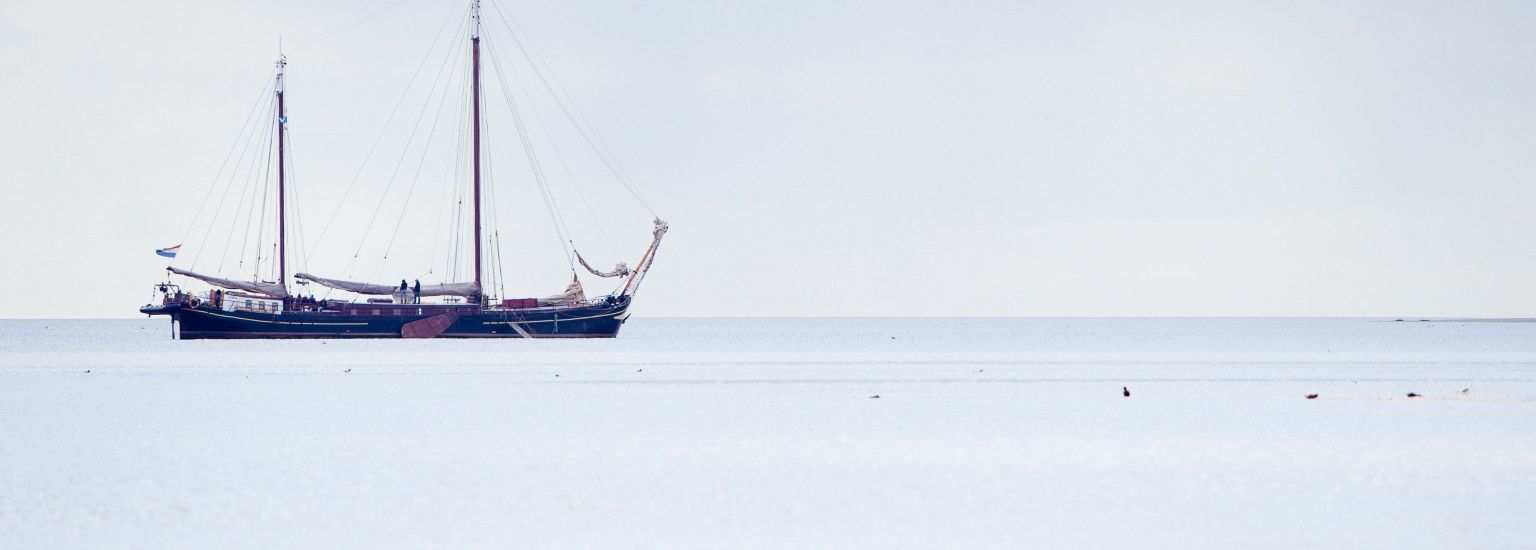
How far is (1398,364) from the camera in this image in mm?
83250

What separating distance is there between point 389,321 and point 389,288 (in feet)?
13.6

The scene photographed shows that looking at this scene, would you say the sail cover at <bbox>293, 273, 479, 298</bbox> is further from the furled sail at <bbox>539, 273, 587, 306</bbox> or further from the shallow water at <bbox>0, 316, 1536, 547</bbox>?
the shallow water at <bbox>0, 316, 1536, 547</bbox>

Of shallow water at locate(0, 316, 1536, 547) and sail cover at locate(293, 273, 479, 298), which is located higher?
sail cover at locate(293, 273, 479, 298)

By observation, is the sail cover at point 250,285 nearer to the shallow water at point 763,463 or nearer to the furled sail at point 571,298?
the furled sail at point 571,298

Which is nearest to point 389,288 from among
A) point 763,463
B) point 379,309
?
point 379,309

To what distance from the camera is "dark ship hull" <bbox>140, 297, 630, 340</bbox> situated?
354 feet

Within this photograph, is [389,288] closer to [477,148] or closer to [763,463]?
[477,148]

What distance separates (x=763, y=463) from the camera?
31344 millimetres

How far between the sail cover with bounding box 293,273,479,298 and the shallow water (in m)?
44.0

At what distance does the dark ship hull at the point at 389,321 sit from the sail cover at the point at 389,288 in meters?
1.44

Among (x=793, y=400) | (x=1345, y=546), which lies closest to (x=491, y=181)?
(x=793, y=400)

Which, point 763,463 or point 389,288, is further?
point 389,288

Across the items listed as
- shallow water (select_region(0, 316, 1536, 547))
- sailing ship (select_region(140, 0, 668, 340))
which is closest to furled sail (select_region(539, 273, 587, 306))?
sailing ship (select_region(140, 0, 668, 340))

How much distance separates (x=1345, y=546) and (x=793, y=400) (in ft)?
99.3
